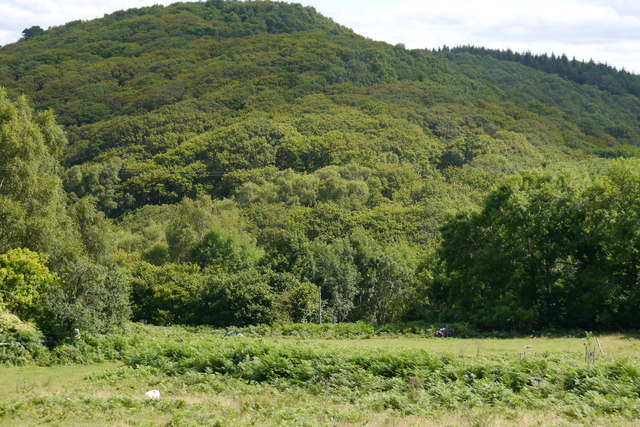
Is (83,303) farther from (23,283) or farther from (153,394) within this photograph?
(153,394)

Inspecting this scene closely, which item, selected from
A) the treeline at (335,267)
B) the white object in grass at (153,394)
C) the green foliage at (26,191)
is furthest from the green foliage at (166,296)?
the white object in grass at (153,394)

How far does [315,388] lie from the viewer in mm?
17156

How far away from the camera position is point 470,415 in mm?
13625

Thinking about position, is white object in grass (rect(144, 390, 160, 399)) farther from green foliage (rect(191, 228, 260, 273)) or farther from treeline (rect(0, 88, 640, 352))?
green foliage (rect(191, 228, 260, 273))

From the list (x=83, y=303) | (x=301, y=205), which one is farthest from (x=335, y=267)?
(x=301, y=205)

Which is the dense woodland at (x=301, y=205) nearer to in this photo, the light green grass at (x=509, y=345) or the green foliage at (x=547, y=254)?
the green foliage at (x=547, y=254)

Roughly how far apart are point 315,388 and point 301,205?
6857 cm

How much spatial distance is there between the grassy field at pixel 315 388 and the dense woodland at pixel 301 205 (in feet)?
20.9

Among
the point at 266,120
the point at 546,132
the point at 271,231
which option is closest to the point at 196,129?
the point at 266,120

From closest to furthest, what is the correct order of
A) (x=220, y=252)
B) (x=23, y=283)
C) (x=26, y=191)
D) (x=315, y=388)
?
(x=315, y=388)
(x=23, y=283)
(x=26, y=191)
(x=220, y=252)

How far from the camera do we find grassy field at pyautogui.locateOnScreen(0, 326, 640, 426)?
13.8 metres

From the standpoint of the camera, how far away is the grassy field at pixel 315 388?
13.8 metres

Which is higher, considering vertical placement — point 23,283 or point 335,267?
point 23,283

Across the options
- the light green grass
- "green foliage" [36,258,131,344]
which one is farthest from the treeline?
the light green grass
